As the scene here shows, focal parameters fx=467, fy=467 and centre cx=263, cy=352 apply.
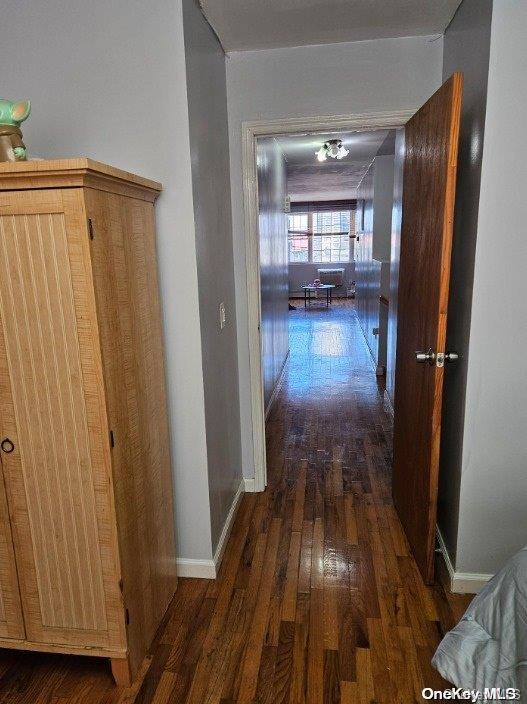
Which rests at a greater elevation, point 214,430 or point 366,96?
point 366,96

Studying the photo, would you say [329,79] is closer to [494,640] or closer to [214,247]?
[214,247]

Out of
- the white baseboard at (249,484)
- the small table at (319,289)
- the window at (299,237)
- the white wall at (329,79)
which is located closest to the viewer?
the white wall at (329,79)

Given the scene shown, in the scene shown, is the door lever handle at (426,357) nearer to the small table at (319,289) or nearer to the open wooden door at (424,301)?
the open wooden door at (424,301)

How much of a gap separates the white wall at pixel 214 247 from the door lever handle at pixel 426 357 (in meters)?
0.91

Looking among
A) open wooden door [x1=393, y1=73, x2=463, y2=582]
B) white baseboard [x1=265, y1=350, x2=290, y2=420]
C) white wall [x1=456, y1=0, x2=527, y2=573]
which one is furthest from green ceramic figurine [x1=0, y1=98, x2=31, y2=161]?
white baseboard [x1=265, y1=350, x2=290, y2=420]

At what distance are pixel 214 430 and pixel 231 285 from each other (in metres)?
0.84

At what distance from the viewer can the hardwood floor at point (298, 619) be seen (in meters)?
1.57

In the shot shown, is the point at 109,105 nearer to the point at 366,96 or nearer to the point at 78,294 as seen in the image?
the point at 78,294

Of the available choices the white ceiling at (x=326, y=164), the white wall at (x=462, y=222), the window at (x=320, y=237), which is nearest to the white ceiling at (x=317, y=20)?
the white wall at (x=462, y=222)

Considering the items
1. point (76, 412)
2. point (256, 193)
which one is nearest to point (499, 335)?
point (256, 193)

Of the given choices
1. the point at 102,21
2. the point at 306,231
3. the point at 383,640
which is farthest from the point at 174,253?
the point at 306,231

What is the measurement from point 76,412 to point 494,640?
1349 millimetres

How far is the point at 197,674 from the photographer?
162 cm

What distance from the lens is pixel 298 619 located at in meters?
1.86
